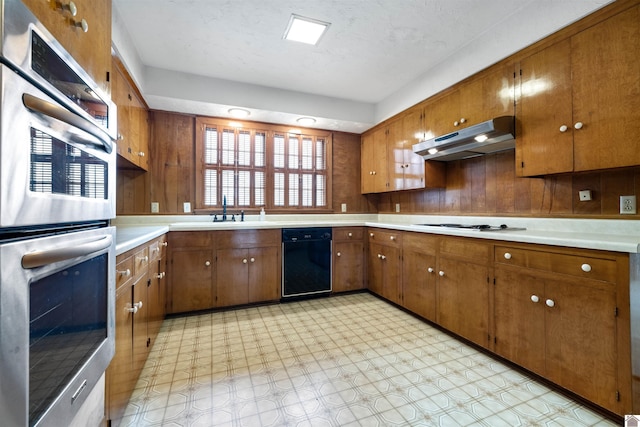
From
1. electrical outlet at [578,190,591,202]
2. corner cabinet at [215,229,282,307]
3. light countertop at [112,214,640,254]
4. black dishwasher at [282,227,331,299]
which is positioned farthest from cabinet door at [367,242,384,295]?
electrical outlet at [578,190,591,202]

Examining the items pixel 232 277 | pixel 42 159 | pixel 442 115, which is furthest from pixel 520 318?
pixel 232 277

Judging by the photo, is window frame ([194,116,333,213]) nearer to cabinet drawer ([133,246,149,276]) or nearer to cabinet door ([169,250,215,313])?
cabinet door ([169,250,215,313])

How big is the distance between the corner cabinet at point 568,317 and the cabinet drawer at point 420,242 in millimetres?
598

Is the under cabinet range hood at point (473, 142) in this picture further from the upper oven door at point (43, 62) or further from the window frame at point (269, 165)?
the upper oven door at point (43, 62)

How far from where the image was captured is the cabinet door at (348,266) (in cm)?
354

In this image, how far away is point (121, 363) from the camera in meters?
1.33

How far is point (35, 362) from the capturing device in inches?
23.7

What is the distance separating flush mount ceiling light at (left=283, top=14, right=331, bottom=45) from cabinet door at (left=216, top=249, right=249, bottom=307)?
2181 mm

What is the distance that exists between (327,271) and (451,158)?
1.97m

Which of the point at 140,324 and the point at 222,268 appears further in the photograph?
the point at 222,268

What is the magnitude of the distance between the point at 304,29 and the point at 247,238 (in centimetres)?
212

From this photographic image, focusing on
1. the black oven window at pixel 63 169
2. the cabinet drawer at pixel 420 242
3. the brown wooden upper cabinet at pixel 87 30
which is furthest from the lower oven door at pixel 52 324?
the cabinet drawer at pixel 420 242

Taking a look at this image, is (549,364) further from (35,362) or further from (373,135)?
(373,135)

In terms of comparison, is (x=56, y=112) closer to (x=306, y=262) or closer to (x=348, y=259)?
(x=306, y=262)
